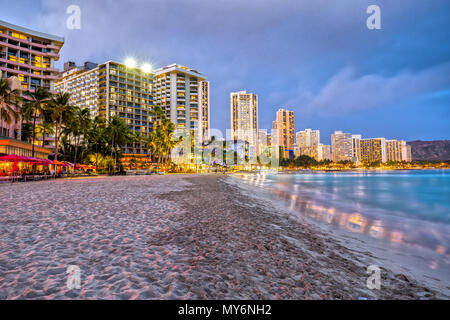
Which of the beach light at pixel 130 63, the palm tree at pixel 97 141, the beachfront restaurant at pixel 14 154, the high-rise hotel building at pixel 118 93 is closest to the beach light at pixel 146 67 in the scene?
the high-rise hotel building at pixel 118 93

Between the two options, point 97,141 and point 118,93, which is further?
point 118,93

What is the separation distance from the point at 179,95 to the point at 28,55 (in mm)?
72597

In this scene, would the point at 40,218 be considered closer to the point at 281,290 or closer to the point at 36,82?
the point at 281,290

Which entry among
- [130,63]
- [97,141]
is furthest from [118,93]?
[97,141]

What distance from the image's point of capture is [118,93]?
11050 centimetres

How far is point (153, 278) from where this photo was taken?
358 centimetres

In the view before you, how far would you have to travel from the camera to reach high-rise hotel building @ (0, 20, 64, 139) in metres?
67.2

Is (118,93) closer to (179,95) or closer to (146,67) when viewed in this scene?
(146,67)

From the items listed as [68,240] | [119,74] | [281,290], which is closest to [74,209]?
[68,240]

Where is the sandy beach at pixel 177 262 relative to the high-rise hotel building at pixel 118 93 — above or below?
below

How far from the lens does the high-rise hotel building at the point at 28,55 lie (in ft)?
221

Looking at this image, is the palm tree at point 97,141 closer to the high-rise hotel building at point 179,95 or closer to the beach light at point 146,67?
the high-rise hotel building at point 179,95

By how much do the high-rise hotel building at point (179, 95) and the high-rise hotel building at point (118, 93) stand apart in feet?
43.0
